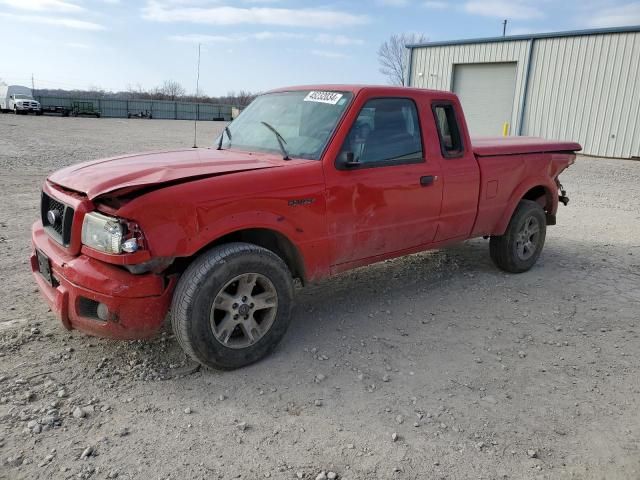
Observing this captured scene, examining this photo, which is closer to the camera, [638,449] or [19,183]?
[638,449]

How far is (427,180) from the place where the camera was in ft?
14.8

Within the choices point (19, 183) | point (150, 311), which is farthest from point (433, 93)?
point (19, 183)

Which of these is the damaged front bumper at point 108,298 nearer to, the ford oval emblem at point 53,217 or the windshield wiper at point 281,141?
the ford oval emblem at point 53,217

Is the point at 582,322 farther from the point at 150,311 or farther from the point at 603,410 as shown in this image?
the point at 150,311

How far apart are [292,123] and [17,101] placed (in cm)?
5026

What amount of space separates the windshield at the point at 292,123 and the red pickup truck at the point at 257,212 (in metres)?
0.01

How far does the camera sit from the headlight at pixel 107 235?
3.07 m

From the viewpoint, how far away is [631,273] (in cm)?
591

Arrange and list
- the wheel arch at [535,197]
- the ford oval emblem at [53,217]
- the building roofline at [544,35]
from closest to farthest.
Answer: the ford oval emblem at [53,217]
the wheel arch at [535,197]
the building roofline at [544,35]

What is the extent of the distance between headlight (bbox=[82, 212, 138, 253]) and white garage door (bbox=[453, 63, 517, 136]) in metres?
21.4

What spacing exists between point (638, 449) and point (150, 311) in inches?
115

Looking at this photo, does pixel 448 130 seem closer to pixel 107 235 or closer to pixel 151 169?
pixel 151 169

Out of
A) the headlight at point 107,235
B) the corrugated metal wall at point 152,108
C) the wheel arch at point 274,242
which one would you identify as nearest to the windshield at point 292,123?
the wheel arch at point 274,242

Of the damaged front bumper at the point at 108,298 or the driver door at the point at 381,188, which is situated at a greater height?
the driver door at the point at 381,188
